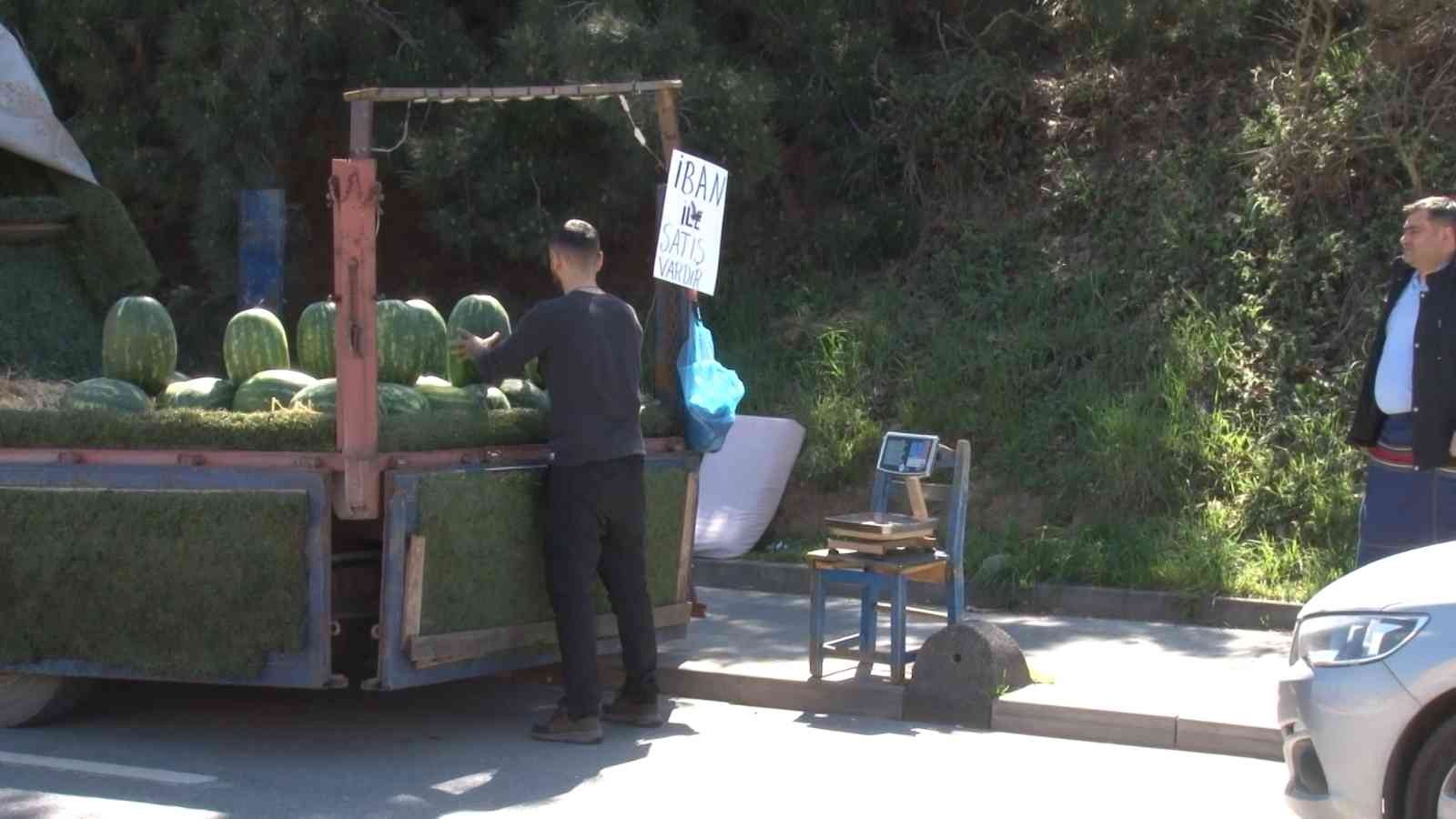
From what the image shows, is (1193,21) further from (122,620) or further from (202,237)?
(122,620)

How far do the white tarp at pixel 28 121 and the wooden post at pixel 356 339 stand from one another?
18.8 ft

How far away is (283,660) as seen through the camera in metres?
6.68

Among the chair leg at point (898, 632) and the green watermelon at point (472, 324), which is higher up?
the green watermelon at point (472, 324)

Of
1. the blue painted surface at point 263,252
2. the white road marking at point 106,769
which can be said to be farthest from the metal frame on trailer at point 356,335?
the blue painted surface at point 263,252

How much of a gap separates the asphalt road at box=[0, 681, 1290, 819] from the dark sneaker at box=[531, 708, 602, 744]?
0.06 m

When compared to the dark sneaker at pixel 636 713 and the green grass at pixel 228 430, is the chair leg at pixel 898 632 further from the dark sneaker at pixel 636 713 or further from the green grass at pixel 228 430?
the green grass at pixel 228 430

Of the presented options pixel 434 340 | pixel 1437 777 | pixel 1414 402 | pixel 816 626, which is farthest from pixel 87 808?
pixel 1414 402

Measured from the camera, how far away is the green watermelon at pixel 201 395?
7.42m

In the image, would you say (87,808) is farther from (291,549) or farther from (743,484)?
(743,484)

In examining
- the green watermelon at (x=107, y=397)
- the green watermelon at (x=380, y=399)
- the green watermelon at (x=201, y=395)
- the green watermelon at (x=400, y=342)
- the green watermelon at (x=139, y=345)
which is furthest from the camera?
the green watermelon at (x=139, y=345)

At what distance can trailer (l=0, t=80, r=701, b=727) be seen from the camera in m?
6.59

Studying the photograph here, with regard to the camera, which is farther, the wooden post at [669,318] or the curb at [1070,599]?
the curb at [1070,599]

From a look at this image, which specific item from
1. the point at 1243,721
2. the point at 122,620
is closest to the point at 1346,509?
the point at 1243,721

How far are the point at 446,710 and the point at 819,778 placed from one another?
2007 millimetres
